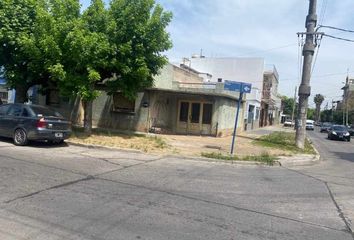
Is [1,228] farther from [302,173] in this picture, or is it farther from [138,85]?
[138,85]

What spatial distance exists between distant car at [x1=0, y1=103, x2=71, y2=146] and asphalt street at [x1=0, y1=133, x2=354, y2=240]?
1309 mm

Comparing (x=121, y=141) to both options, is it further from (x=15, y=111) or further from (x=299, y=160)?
(x=299, y=160)

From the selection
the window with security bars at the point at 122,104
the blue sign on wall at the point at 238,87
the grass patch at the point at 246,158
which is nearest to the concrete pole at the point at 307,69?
the grass patch at the point at 246,158

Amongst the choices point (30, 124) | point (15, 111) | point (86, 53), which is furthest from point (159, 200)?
point (86, 53)

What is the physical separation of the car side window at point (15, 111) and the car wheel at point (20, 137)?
2.13ft

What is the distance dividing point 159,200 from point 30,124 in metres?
7.78

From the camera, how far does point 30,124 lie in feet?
43.2

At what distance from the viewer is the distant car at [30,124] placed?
1312 cm

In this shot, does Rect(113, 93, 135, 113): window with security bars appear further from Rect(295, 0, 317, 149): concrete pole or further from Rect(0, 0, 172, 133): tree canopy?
Rect(295, 0, 317, 149): concrete pole

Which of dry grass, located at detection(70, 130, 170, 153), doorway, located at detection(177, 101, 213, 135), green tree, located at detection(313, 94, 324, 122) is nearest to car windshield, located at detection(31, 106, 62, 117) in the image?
dry grass, located at detection(70, 130, 170, 153)

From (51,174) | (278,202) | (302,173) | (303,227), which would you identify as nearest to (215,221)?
(303,227)

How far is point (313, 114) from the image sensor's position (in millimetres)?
138875

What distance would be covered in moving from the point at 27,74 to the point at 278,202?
14.0m

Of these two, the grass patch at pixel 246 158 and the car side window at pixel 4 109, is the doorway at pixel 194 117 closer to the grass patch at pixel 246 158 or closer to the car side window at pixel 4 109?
the grass patch at pixel 246 158
